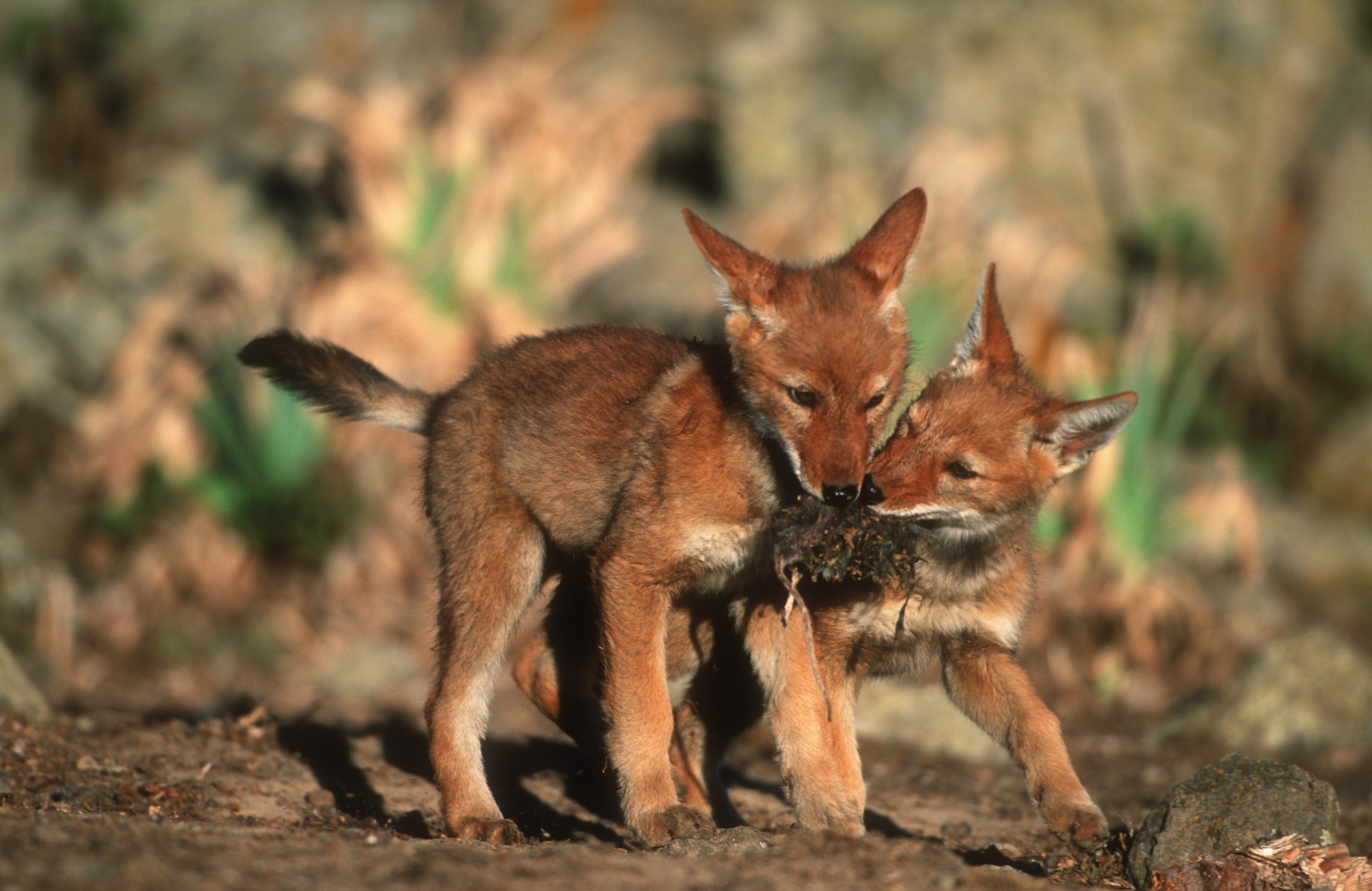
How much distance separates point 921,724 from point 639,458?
313 centimetres

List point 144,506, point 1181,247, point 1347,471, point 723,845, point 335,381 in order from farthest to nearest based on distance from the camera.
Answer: point 1181,247, point 1347,471, point 144,506, point 335,381, point 723,845

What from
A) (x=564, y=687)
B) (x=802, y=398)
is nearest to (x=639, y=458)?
(x=802, y=398)

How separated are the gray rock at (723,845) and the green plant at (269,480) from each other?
17.8 feet

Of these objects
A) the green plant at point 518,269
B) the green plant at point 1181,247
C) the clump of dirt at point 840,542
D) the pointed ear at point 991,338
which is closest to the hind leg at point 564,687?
the clump of dirt at point 840,542

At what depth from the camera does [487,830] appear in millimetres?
4469

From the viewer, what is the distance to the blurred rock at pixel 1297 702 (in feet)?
22.9

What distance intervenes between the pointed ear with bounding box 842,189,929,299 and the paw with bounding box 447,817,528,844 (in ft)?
7.26

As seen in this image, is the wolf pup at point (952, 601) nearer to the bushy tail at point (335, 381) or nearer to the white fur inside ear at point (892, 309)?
the white fur inside ear at point (892, 309)

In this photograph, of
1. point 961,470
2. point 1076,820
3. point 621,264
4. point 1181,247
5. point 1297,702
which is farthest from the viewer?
point 1181,247

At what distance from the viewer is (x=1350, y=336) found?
12.9 m

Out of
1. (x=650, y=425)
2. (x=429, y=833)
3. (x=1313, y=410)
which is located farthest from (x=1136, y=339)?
(x=429, y=833)

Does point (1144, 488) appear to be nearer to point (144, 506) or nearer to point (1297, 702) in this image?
point (1297, 702)

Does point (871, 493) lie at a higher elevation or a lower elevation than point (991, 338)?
lower

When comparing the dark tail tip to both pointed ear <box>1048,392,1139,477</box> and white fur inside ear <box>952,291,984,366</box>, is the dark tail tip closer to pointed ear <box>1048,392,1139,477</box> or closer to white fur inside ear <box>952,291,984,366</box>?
white fur inside ear <box>952,291,984,366</box>
